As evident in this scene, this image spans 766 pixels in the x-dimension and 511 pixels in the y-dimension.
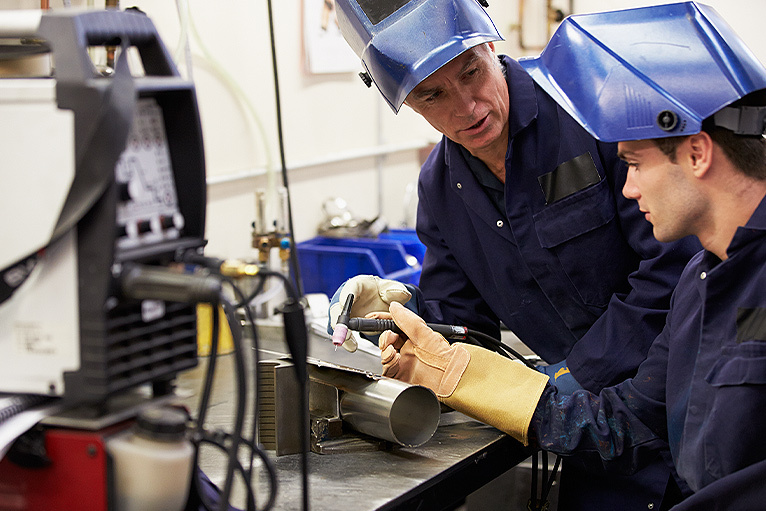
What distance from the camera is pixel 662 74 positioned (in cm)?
118

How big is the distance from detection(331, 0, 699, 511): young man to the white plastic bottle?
80 centimetres

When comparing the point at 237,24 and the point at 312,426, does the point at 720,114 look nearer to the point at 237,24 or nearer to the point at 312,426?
the point at 312,426

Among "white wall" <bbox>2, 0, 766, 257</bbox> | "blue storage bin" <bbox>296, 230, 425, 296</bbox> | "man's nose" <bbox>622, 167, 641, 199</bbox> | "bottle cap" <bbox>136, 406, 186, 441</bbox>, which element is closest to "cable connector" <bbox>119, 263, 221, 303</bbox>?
"bottle cap" <bbox>136, 406, 186, 441</bbox>

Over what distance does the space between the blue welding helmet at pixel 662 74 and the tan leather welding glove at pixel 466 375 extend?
490mm

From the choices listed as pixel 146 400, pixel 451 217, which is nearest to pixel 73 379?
pixel 146 400

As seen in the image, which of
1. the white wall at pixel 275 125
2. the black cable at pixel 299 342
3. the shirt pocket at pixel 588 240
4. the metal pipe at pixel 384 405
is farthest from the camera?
the white wall at pixel 275 125

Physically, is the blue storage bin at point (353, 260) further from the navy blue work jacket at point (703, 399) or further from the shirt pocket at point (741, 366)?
the shirt pocket at point (741, 366)

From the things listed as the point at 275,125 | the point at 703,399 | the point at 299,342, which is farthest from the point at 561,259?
the point at 275,125

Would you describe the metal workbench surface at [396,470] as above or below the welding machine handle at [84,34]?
below

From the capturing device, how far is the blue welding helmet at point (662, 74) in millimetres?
1167

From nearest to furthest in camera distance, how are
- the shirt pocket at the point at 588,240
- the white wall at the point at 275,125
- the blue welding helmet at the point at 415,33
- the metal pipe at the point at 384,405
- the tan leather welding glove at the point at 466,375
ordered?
the metal pipe at the point at 384,405
the tan leather welding glove at the point at 466,375
the blue welding helmet at the point at 415,33
the shirt pocket at the point at 588,240
the white wall at the point at 275,125

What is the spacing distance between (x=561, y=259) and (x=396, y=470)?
0.70m

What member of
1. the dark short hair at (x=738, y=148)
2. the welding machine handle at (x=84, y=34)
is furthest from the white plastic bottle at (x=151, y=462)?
the dark short hair at (x=738, y=148)

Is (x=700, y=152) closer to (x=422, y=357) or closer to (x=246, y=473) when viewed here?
(x=422, y=357)
